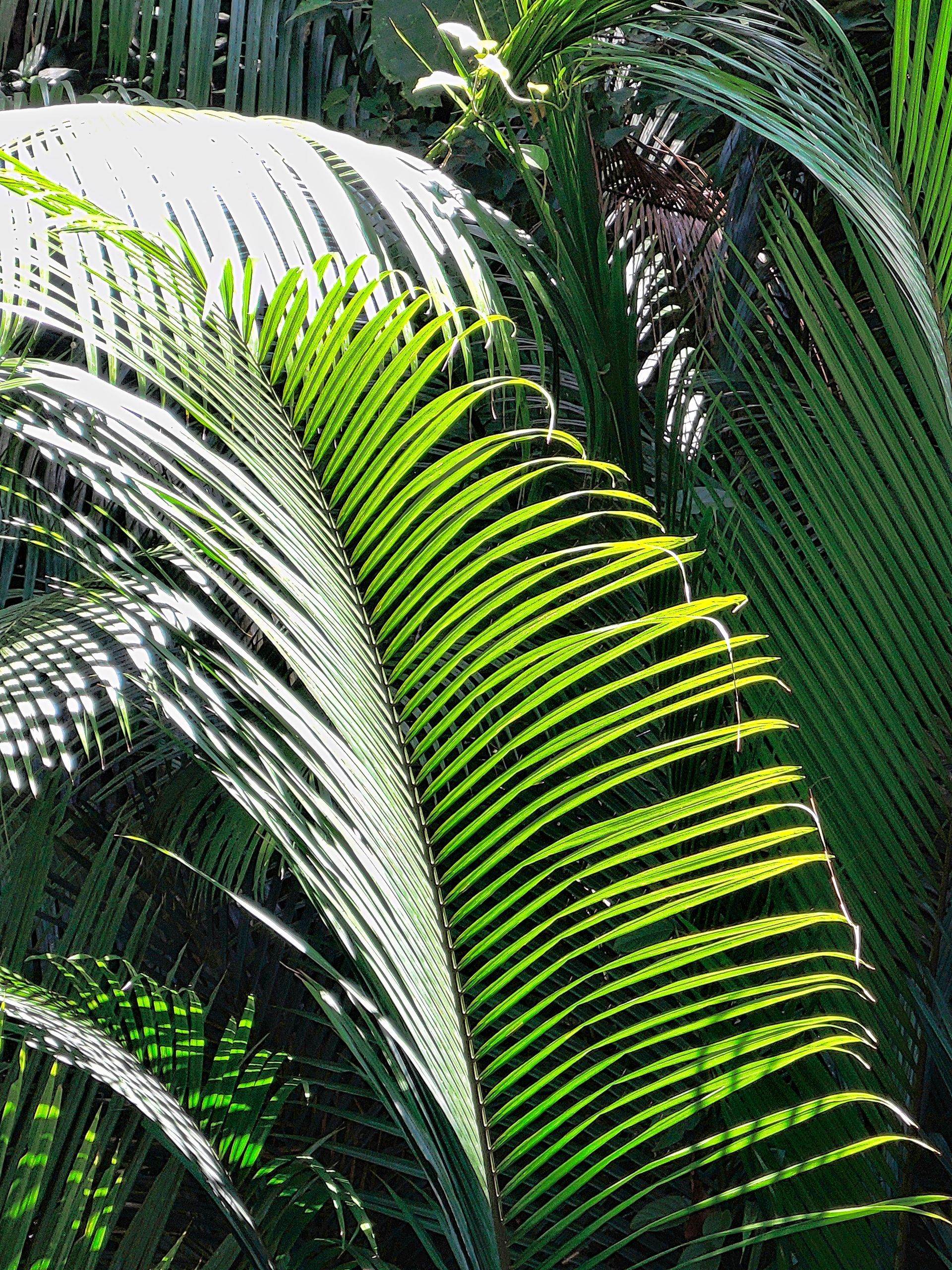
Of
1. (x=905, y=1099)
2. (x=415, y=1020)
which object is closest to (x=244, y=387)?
(x=415, y=1020)

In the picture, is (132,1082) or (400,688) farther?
(132,1082)

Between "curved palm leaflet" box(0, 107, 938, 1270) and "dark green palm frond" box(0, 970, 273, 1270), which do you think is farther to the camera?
"dark green palm frond" box(0, 970, 273, 1270)

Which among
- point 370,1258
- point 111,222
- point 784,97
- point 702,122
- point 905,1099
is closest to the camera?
point 111,222

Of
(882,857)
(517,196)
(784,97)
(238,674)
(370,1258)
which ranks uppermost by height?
(784,97)

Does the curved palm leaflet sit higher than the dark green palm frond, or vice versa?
the curved palm leaflet

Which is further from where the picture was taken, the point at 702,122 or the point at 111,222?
the point at 702,122

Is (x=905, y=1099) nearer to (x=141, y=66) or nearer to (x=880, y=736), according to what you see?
(x=880, y=736)

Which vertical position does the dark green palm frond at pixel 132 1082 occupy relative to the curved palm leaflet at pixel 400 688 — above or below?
below

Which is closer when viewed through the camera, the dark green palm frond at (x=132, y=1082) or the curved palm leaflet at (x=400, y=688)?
the curved palm leaflet at (x=400, y=688)

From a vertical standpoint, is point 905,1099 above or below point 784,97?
below

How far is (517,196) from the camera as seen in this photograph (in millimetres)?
1845

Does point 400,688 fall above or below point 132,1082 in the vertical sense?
above

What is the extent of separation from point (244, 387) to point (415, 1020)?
0.40 m

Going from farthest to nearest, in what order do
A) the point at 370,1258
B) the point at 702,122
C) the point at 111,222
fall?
the point at 702,122 → the point at 370,1258 → the point at 111,222
